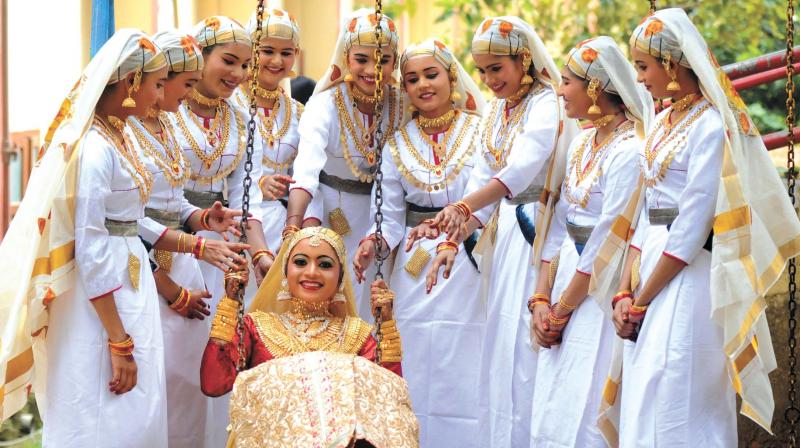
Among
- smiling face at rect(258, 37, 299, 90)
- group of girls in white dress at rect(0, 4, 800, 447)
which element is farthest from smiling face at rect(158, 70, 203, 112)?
smiling face at rect(258, 37, 299, 90)

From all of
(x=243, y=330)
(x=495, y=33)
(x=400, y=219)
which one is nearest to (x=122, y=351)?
(x=243, y=330)

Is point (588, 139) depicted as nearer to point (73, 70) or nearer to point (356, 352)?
point (356, 352)

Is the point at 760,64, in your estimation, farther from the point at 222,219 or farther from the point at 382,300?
the point at 222,219

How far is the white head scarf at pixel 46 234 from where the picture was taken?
5.66 m

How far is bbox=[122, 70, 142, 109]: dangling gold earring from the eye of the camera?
5.83 meters

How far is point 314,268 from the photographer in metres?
5.99

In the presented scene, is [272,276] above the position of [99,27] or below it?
below

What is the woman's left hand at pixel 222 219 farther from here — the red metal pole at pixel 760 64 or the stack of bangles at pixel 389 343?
the red metal pole at pixel 760 64

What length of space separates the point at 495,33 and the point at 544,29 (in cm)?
617

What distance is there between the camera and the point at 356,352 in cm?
602

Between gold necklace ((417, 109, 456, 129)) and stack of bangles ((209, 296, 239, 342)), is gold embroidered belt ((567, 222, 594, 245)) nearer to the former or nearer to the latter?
gold necklace ((417, 109, 456, 129))

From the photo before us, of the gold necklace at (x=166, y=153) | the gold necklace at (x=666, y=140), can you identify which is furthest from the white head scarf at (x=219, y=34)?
the gold necklace at (x=666, y=140)

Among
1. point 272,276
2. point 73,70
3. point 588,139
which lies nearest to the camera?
point 272,276

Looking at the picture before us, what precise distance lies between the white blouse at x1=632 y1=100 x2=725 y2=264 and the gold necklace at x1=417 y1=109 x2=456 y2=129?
151cm
